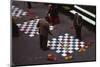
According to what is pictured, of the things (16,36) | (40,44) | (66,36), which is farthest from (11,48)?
(66,36)

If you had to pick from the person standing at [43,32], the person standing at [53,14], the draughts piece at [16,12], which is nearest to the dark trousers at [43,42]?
the person standing at [43,32]

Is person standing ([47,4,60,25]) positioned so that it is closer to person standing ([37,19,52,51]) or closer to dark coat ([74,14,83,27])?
person standing ([37,19,52,51])

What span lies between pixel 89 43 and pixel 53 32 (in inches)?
19.9

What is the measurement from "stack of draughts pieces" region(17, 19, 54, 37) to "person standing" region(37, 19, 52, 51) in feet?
0.16

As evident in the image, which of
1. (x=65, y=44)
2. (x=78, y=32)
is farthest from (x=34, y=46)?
(x=78, y=32)

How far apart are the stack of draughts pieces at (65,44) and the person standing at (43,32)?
0.22 ft

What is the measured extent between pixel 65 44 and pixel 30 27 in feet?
1.57

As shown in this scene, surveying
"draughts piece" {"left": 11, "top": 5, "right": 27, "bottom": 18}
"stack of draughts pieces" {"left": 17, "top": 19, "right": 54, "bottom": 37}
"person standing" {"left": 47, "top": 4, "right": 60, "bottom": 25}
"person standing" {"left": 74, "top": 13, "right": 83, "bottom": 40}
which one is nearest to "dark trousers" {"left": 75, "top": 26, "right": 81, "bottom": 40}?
"person standing" {"left": 74, "top": 13, "right": 83, "bottom": 40}

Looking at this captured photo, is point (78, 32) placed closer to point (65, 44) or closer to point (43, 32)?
point (65, 44)

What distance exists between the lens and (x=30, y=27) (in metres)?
2.37

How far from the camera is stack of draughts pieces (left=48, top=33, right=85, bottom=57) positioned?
7.99ft

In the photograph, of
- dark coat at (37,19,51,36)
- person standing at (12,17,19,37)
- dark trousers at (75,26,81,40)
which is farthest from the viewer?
dark trousers at (75,26,81,40)

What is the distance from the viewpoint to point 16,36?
7.52 feet

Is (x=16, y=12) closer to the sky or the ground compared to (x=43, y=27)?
closer to the sky
